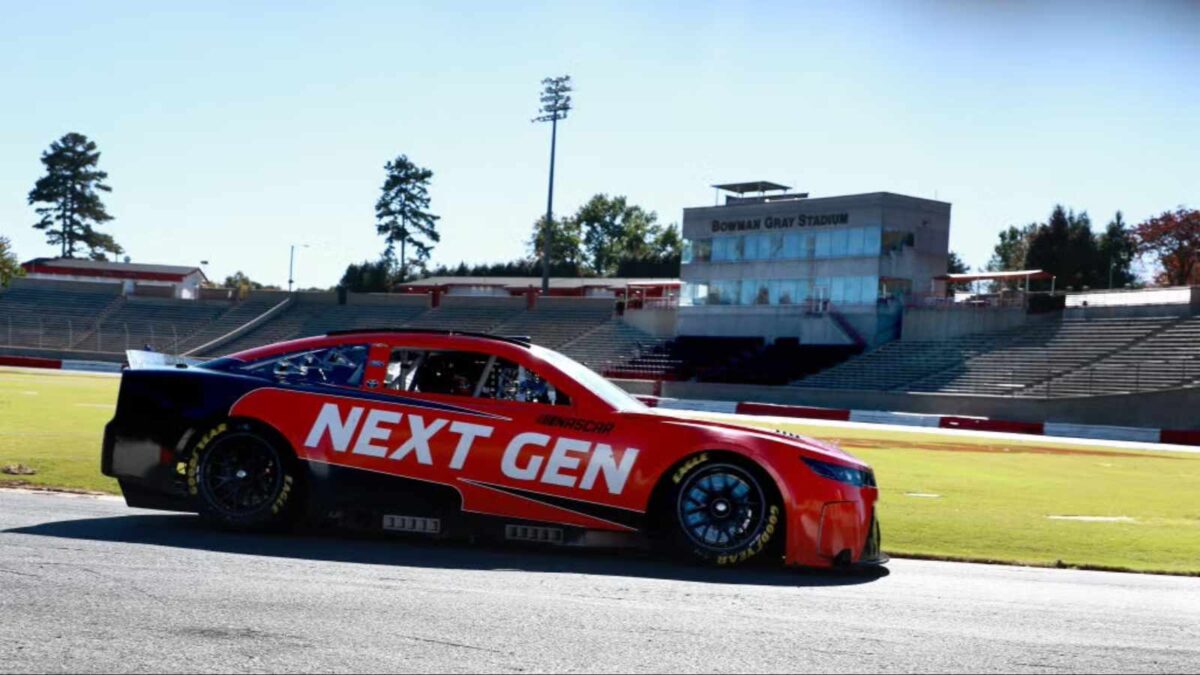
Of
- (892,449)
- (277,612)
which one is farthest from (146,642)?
(892,449)

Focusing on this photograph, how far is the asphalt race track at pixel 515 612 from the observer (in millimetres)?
5168

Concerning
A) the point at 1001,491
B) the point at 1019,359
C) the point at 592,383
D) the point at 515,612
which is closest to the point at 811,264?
the point at 1019,359

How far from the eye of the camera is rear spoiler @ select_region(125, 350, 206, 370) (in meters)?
9.08

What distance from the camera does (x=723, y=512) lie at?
784 cm

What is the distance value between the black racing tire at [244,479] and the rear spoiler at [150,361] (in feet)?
2.79

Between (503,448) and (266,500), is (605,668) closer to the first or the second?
(503,448)

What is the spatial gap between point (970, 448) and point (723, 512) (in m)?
19.5

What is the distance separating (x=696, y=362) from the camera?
5478cm

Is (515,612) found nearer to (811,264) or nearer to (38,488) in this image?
(38,488)

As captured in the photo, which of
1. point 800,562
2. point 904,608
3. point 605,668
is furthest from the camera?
point 800,562

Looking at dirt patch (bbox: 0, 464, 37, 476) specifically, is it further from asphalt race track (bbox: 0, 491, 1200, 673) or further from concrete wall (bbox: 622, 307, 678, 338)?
concrete wall (bbox: 622, 307, 678, 338)

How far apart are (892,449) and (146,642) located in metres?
19.8

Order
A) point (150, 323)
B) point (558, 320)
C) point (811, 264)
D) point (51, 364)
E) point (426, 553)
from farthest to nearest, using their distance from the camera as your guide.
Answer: point (150, 323)
point (558, 320)
point (811, 264)
point (51, 364)
point (426, 553)

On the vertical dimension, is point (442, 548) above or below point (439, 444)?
below
